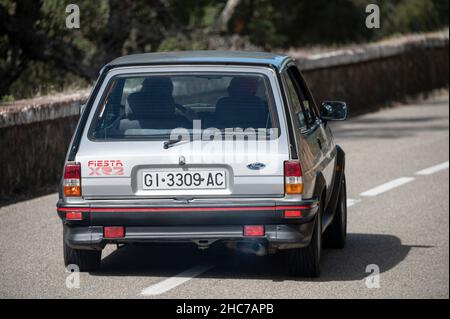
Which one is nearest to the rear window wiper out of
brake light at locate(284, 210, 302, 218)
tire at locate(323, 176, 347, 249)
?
brake light at locate(284, 210, 302, 218)

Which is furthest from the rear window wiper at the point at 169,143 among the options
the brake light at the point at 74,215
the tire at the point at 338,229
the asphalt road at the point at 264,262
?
the tire at the point at 338,229

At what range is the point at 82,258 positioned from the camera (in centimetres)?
851

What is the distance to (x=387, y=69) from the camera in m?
26.3

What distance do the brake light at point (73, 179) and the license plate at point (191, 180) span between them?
453mm

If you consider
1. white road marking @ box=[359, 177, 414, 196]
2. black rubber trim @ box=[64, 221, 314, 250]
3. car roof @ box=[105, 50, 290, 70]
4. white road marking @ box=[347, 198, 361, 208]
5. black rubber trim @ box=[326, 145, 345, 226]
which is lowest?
white road marking @ box=[359, 177, 414, 196]

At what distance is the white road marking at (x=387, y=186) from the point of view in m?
13.5

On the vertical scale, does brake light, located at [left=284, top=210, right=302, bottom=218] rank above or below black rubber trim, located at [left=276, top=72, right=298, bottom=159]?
below

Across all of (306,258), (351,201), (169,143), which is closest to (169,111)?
(169,143)

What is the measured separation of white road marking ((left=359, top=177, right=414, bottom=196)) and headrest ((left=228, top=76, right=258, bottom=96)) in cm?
531

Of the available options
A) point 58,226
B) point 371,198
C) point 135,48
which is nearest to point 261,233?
point 58,226

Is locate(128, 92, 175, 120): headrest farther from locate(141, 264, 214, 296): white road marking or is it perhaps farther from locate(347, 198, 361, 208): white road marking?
locate(347, 198, 361, 208): white road marking

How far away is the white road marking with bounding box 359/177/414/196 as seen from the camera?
13.5 metres
